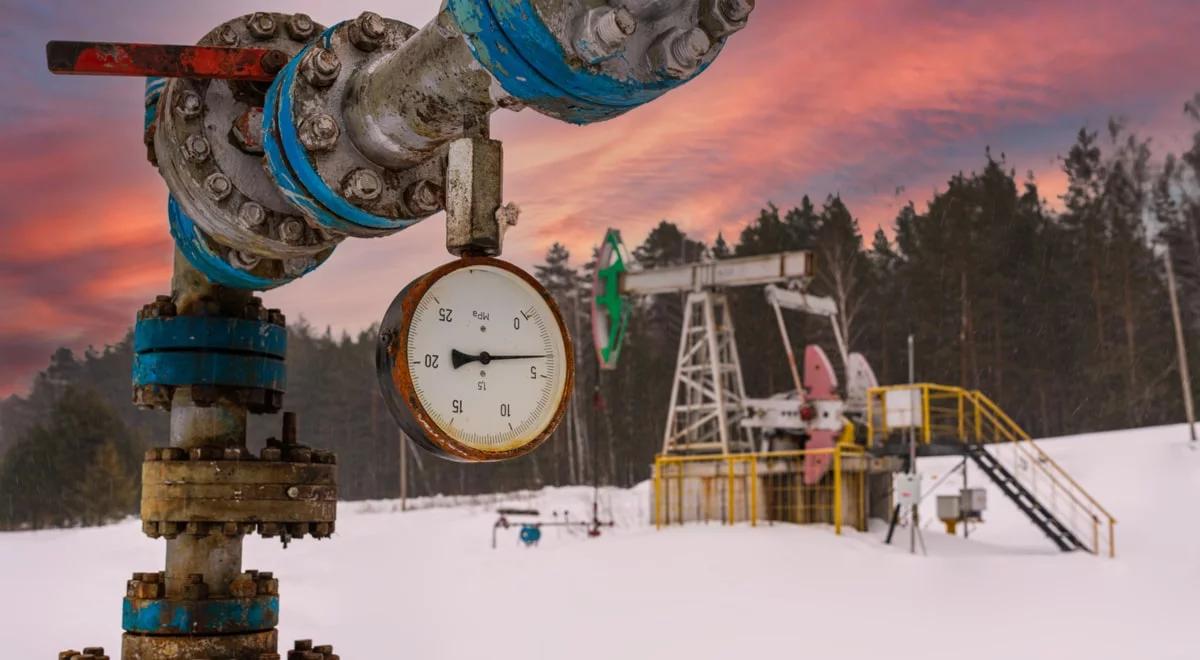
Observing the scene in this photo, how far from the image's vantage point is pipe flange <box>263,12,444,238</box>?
2.86m

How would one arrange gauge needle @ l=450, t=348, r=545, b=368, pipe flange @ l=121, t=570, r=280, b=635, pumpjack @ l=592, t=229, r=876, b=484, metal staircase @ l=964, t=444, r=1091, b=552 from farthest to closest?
pumpjack @ l=592, t=229, r=876, b=484 → metal staircase @ l=964, t=444, r=1091, b=552 → pipe flange @ l=121, t=570, r=280, b=635 → gauge needle @ l=450, t=348, r=545, b=368

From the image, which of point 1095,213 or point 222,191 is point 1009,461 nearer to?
point 1095,213

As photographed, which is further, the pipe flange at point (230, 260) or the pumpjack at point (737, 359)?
the pumpjack at point (737, 359)

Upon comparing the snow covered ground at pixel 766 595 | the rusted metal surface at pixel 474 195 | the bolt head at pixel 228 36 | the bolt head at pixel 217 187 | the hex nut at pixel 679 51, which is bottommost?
the snow covered ground at pixel 766 595

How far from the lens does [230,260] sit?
366 centimetres

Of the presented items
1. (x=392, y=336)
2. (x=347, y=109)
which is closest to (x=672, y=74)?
(x=392, y=336)

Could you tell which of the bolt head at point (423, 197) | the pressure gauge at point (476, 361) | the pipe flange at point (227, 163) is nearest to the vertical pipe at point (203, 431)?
the pipe flange at point (227, 163)

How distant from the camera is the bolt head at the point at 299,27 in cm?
356

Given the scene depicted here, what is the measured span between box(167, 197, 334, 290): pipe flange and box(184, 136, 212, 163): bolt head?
A: 0.30m

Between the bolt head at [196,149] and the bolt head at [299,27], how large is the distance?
46cm

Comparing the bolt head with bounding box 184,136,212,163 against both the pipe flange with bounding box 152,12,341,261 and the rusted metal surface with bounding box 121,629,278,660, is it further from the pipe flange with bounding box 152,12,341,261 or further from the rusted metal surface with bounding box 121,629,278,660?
the rusted metal surface with bounding box 121,629,278,660

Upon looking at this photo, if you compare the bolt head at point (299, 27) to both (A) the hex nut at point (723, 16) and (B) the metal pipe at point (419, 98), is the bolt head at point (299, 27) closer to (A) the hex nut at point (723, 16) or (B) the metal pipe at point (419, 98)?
(B) the metal pipe at point (419, 98)

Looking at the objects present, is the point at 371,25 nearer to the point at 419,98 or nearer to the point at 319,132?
the point at 319,132

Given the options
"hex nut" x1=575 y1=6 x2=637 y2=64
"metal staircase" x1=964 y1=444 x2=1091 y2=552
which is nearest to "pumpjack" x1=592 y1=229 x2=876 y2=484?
"metal staircase" x1=964 y1=444 x2=1091 y2=552
